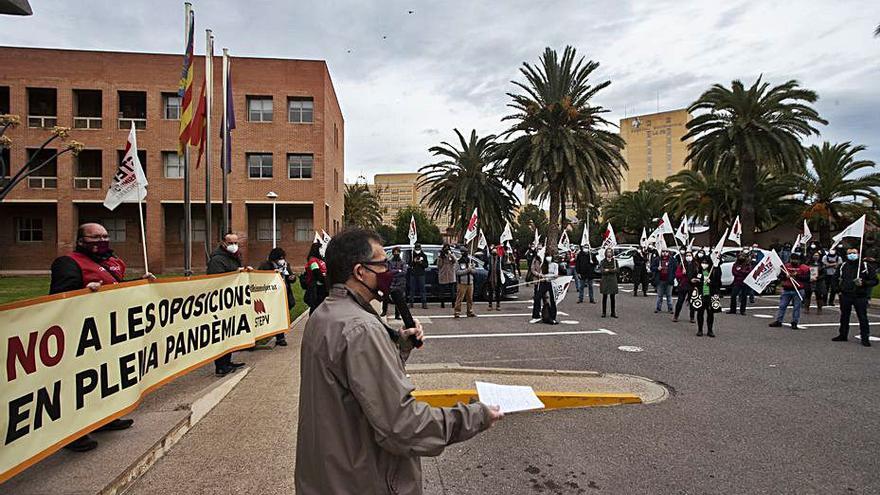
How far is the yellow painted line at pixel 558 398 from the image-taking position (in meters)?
5.84

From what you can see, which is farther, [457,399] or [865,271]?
[865,271]

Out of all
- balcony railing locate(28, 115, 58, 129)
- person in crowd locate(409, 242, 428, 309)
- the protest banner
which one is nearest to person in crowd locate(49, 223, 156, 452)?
the protest banner

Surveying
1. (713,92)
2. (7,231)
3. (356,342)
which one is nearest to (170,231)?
(7,231)

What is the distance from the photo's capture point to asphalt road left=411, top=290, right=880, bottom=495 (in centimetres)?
414

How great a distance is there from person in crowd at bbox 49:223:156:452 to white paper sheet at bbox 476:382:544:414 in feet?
11.1

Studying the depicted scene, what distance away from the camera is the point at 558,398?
586 cm

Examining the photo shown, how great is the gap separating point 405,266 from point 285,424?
37.9 ft

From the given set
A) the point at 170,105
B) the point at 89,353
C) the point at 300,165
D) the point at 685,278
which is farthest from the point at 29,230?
the point at 89,353

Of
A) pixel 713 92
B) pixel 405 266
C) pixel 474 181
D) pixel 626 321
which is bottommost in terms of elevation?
pixel 626 321

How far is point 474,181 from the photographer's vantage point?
117ft

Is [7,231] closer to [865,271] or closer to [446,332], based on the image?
[446,332]

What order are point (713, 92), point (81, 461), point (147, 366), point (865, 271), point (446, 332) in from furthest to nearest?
point (713, 92) < point (446, 332) < point (865, 271) < point (147, 366) < point (81, 461)

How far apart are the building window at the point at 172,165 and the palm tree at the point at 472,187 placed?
1463 cm

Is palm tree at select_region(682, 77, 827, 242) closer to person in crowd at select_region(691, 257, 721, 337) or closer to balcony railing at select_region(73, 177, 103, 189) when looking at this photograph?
person in crowd at select_region(691, 257, 721, 337)
